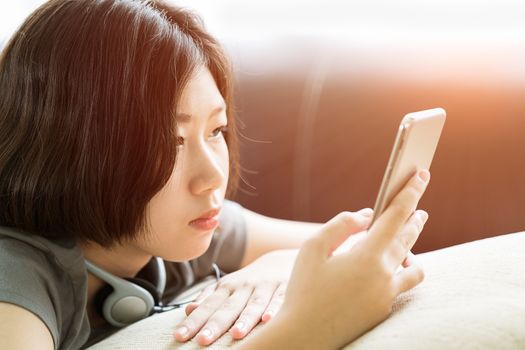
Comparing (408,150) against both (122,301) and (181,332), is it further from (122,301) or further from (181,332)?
(122,301)

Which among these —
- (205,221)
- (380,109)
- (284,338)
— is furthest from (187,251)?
(380,109)

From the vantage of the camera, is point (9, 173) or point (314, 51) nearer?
point (9, 173)

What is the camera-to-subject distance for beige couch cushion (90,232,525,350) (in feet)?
1.61

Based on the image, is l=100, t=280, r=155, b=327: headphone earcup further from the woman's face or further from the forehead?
the forehead

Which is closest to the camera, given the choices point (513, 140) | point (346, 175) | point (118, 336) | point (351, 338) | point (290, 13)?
point (351, 338)

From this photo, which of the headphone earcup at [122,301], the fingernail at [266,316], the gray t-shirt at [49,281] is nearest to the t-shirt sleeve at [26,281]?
the gray t-shirt at [49,281]

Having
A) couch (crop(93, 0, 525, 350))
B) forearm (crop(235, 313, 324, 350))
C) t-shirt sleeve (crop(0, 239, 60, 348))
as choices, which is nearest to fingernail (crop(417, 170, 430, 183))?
forearm (crop(235, 313, 324, 350))

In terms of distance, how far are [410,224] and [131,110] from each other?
1.02 ft

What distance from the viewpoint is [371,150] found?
40.9 inches

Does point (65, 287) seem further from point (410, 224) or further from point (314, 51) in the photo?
point (314, 51)

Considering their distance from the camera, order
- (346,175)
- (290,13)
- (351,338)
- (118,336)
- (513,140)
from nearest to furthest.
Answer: (351,338), (118,336), (513,140), (346,175), (290,13)

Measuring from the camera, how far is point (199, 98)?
0.73m

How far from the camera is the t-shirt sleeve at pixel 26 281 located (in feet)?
2.08

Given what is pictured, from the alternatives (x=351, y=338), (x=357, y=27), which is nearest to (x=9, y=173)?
(x=351, y=338)
